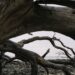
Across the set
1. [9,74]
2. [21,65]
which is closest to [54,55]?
[21,65]

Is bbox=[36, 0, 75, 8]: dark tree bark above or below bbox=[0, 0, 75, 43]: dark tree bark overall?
above

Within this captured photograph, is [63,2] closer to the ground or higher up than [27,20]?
higher up

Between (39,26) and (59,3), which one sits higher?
(59,3)

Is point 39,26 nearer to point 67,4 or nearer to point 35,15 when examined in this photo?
point 35,15

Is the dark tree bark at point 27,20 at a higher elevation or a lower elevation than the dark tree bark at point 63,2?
lower

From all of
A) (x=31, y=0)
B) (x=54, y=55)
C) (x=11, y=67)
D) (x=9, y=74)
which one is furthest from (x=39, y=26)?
(x=54, y=55)

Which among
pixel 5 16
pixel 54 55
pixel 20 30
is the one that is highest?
pixel 5 16

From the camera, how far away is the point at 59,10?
1744 mm

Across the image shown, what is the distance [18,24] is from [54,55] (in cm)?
540

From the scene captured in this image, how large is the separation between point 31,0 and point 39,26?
7.2 inches

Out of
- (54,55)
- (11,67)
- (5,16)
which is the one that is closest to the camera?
(5,16)

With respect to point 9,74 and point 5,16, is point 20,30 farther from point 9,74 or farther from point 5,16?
point 9,74

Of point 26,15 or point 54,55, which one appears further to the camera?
point 54,55

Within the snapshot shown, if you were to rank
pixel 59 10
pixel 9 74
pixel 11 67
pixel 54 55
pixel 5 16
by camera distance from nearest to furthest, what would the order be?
pixel 5 16
pixel 59 10
pixel 9 74
pixel 11 67
pixel 54 55
